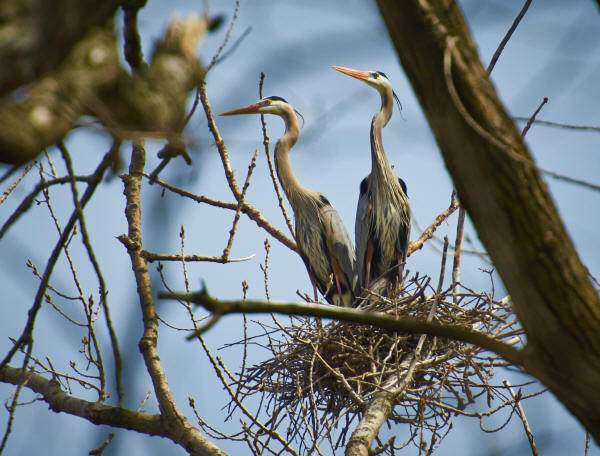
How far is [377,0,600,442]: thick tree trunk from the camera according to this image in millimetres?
1118

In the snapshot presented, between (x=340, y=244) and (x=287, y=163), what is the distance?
38.5 inches

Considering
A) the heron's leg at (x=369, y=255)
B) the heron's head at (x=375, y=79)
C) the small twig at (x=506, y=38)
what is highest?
the heron's head at (x=375, y=79)

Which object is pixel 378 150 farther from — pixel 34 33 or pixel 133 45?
pixel 34 33

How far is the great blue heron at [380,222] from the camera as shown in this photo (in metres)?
5.01

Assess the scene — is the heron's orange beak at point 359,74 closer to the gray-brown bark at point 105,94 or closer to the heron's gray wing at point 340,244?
the heron's gray wing at point 340,244

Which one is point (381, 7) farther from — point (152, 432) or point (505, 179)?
point (152, 432)

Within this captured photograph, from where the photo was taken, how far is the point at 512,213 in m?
1.14

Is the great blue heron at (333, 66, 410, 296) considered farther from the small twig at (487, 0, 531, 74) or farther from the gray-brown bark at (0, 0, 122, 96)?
the gray-brown bark at (0, 0, 122, 96)

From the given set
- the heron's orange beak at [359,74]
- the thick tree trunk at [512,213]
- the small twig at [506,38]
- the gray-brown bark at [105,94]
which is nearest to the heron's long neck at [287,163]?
the heron's orange beak at [359,74]

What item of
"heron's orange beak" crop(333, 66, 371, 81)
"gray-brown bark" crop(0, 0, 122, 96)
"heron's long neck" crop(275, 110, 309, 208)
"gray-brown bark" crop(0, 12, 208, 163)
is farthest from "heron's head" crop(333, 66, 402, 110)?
"gray-brown bark" crop(0, 0, 122, 96)

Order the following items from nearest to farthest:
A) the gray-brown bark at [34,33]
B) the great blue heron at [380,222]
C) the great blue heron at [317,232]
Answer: the gray-brown bark at [34,33]
the great blue heron at [380,222]
the great blue heron at [317,232]

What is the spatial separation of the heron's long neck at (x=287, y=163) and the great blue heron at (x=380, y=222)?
73 cm

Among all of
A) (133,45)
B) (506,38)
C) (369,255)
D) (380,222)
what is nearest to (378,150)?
(380,222)

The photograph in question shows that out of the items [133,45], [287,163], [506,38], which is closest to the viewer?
[133,45]
